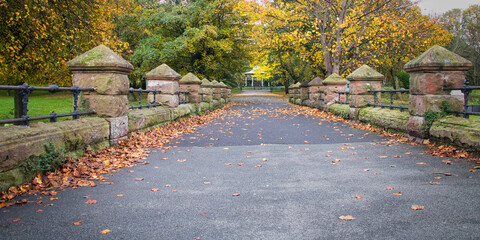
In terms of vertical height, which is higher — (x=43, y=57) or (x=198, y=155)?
(x=43, y=57)

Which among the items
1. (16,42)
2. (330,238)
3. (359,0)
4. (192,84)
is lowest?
(330,238)

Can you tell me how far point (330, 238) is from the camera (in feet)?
8.92

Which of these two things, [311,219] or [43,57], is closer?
[311,219]

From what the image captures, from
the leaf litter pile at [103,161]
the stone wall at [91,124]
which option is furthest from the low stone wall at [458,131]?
the stone wall at [91,124]

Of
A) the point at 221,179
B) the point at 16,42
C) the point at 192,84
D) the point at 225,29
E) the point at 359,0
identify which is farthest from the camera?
the point at 225,29

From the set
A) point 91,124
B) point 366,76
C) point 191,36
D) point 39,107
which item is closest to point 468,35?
point 191,36

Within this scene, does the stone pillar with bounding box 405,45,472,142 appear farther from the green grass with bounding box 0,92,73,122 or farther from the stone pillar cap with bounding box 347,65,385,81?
the green grass with bounding box 0,92,73,122

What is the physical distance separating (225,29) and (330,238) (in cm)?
2426

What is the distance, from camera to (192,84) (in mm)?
14641

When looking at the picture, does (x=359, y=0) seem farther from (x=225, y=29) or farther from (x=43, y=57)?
(x=43, y=57)

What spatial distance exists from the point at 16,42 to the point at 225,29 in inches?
685

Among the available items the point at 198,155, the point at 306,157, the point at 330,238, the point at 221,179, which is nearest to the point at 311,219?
the point at 330,238

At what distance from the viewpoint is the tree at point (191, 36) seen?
23.0 m

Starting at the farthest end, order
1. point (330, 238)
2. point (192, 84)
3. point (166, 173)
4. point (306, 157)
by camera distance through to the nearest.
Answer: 1. point (192, 84)
2. point (306, 157)
3. point (166, 173)
4. point (330, 238)
